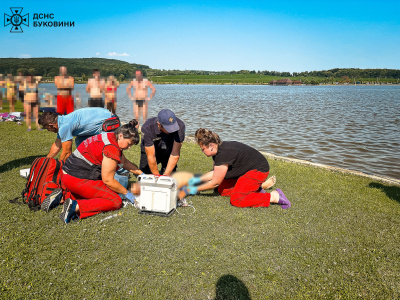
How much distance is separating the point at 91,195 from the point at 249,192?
2789 mm

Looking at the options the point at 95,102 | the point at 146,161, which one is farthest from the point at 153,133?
the point at 95,102

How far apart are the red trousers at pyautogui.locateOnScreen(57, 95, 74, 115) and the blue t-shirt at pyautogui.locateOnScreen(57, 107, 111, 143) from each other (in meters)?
2.09

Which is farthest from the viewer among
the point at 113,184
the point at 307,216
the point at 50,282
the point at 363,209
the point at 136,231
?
the point at 363,209

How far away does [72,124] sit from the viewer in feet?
19.1

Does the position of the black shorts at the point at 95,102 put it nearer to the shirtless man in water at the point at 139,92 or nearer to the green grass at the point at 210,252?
the shirtless man in water at the point at 139,92

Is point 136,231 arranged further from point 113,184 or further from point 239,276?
point 239,276

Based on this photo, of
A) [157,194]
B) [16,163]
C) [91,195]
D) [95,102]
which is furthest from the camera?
[95,102]

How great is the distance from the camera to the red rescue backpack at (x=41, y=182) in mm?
5156

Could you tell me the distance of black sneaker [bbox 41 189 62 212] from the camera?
5.00 m

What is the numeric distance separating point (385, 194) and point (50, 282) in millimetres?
6407

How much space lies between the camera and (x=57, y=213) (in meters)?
4.98

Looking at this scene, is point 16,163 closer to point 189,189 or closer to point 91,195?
point 91,195

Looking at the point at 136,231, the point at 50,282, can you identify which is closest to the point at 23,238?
the point at 50,282

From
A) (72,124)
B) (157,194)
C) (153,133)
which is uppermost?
(72,124)
